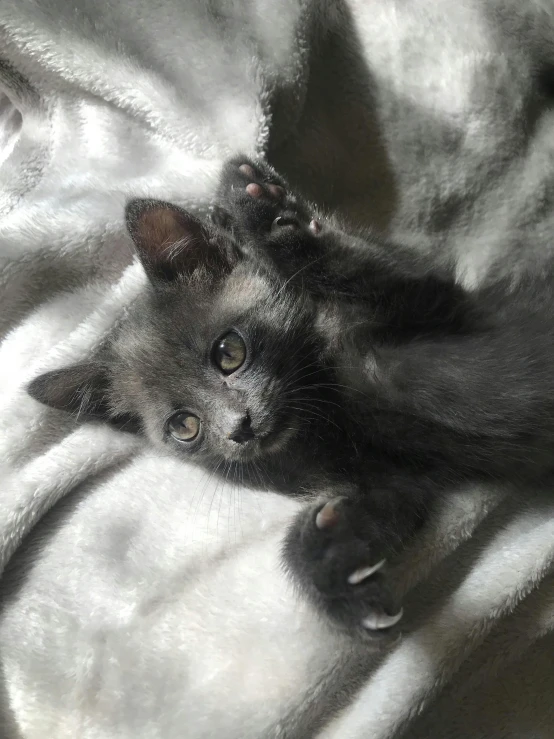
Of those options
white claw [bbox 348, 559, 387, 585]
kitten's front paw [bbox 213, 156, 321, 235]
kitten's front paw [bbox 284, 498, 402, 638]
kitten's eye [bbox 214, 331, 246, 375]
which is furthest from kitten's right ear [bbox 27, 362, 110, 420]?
white claw [bbox 348, 559, 387, 585]

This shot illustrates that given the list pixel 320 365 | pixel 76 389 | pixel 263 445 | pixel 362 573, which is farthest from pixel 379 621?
pixel 76 389

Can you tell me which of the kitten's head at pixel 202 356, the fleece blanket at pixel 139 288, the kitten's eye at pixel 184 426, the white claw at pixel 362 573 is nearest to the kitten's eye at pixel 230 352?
the kitten's head at pixel 202 356

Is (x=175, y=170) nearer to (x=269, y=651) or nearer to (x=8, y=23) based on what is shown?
(x=8, y=23)

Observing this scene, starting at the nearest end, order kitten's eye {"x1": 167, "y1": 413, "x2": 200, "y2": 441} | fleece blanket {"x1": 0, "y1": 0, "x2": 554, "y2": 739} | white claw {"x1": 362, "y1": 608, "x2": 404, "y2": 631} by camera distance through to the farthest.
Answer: white claw {"x1": 362, "y1": 608, "x2": 404, "y2": 631} → fleece blanket {"x1": 0, "y1": 0, "x2": 554, "y2": 739} → kitten's eye {"x1": 167, "y1": 413, "x2": 200, "y2": 441}

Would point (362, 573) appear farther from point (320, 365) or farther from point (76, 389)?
point (76, 389)

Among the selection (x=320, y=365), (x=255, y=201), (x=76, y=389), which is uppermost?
(x=255, y=201)

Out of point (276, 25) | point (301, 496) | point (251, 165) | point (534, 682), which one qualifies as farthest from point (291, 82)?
point (534, 682)

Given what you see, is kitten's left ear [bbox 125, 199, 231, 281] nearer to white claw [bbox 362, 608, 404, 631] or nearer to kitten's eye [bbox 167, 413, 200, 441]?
kitten's eye [bbox 167, 413, 200, 441]
